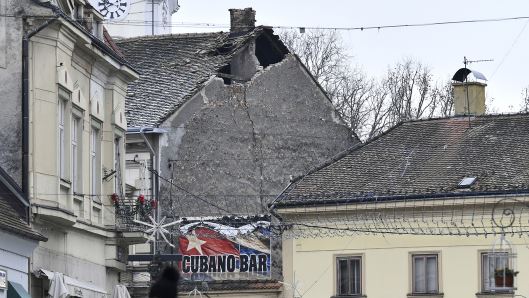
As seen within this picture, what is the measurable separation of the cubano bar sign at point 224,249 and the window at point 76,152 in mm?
15764

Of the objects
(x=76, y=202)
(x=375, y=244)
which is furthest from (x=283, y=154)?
(x=76, y=202)

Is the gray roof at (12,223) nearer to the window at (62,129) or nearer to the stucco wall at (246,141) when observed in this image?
the window at (62,129)

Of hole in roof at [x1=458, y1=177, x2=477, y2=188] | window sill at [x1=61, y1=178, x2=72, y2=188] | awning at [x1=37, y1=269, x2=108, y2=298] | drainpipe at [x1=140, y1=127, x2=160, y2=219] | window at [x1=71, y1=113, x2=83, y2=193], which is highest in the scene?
drainpipe at [x1=140, y1=127, x2=160, y2=219]

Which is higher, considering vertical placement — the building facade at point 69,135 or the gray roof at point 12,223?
the building facade at point 69,135

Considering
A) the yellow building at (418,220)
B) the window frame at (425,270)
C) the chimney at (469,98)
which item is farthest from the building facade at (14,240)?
the chimney at (469,98)

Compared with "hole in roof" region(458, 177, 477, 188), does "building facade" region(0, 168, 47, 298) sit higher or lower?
lower

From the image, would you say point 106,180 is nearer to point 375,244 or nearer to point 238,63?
point 375,244

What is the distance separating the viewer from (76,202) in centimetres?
3572

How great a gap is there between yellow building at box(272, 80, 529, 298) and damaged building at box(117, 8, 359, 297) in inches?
69.6

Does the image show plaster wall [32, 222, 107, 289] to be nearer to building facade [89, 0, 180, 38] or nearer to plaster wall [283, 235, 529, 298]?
plaster wall [283, 235, 529, 298]

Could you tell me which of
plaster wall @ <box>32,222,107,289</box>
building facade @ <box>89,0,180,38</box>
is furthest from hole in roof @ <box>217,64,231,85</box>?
plaster wall @ <box>32,222,107,289</box>

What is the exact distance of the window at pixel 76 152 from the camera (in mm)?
35875

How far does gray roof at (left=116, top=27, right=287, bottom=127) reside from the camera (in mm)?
53625

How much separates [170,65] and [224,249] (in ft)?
21.5
